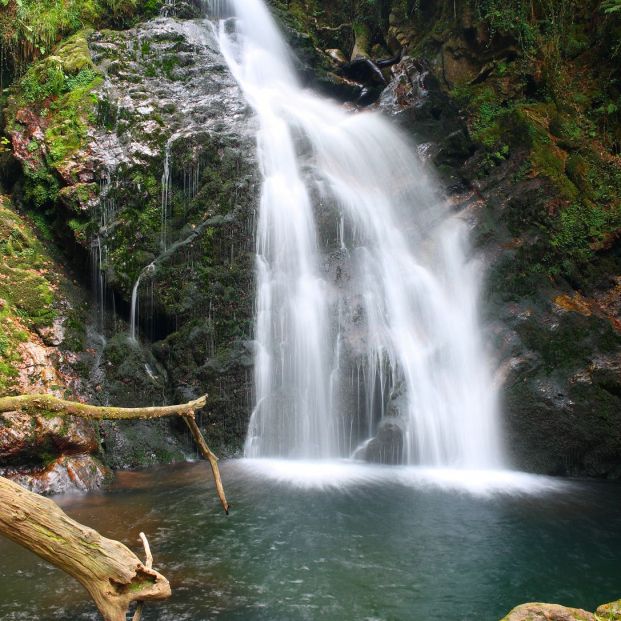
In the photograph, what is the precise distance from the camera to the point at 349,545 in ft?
18.7

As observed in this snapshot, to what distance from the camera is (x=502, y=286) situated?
10.2m

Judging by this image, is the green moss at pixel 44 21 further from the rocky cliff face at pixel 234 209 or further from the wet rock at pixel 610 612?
the wet rock at pixel 610 612

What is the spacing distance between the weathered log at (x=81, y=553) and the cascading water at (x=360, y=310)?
605cm

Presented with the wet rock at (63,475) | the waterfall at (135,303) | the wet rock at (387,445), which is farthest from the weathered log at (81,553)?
the waterfall at (135,303)

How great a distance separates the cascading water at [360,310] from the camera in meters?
9.30

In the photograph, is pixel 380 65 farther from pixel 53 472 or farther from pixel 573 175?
pixel 53 472

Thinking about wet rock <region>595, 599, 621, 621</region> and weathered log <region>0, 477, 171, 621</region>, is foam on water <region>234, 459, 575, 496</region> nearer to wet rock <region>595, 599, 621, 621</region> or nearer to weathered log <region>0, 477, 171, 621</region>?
wet rock <region>595, 599, 621, 621</region>

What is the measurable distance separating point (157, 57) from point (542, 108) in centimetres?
906

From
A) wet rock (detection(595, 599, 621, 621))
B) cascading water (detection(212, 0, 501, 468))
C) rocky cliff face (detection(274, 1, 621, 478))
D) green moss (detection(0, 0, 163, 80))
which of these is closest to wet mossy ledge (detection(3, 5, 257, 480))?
cascading water (detection(212, 0, 501, 468))

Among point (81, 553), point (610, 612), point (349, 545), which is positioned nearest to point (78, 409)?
point (81, 553)

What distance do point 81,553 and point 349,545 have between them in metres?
3.16

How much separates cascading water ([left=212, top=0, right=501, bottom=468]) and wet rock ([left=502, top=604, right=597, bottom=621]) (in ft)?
18.8

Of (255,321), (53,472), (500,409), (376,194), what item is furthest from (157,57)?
(500,409)

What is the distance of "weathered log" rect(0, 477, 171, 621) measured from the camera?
327 centimetres
